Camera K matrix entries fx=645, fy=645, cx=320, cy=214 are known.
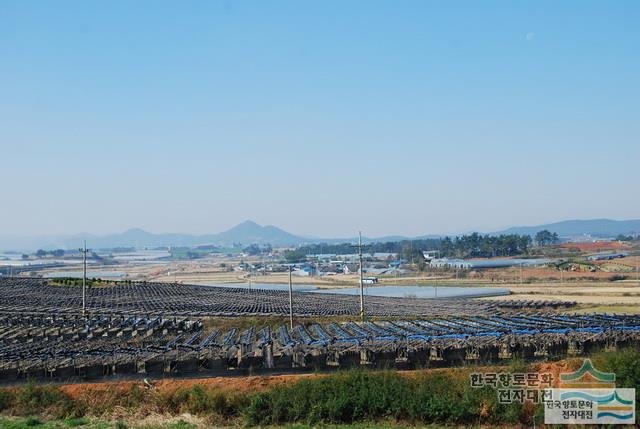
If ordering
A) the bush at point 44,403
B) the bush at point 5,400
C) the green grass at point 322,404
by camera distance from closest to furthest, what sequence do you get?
the green grass at point 322,404
the bush at point 44,403
the bush at point 5,400

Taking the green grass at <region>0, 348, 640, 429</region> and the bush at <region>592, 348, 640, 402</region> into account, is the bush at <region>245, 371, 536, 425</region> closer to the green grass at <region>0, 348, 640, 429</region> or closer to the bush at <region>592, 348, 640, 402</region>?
the green grass at <region>0, 348, 640, 429</region>

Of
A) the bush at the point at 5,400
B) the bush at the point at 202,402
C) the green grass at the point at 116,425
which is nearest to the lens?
the green grass at the point at 116,425

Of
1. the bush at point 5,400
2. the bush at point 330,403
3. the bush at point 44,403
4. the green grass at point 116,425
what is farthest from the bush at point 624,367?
the bush at point 5,400

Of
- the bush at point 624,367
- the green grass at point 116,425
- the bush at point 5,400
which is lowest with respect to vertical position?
the green grass at point 116,425

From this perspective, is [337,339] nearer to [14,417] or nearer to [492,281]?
[14,417]
